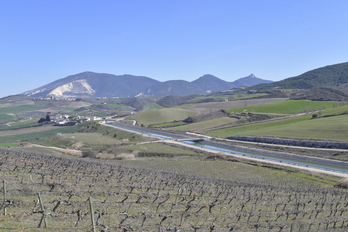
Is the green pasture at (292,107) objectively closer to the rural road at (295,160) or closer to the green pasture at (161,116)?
the green pasture at (161,116)

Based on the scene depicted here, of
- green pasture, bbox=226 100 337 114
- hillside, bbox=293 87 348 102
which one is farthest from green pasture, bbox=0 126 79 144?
hillside, bbox=293 87 348 102

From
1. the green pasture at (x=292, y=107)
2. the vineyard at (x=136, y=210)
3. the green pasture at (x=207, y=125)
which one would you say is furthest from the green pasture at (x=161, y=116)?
the vineyard at (x=136, y=210)

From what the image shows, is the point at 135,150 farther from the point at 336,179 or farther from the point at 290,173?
the point at 336,179

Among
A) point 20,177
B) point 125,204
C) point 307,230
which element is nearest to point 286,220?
point 307,230

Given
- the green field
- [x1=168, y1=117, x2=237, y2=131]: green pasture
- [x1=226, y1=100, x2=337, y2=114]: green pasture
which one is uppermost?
[x1=226, y1=100, x2=337, y2=114]: green pasture

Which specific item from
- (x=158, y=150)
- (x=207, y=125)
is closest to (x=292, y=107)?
(x=207, y=125)

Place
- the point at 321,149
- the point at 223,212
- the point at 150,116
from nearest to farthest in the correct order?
the point at 223,212, the point at 321,149, the point at 150,116

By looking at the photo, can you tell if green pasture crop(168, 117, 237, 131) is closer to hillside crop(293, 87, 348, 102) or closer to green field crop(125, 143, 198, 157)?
green field crop(125, 143, 198, 157)

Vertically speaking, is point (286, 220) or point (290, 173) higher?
point (286, 220)

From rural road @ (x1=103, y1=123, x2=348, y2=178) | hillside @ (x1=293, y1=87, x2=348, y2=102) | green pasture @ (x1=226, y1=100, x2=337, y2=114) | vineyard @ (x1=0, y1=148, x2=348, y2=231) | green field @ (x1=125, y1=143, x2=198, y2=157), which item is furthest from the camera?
hillside @ (x1=293, y1=87, x2=348, y2=102)

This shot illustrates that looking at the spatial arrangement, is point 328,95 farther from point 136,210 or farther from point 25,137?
point 136,210

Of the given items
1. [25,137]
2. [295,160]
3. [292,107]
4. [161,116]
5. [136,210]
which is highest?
[292,107]
